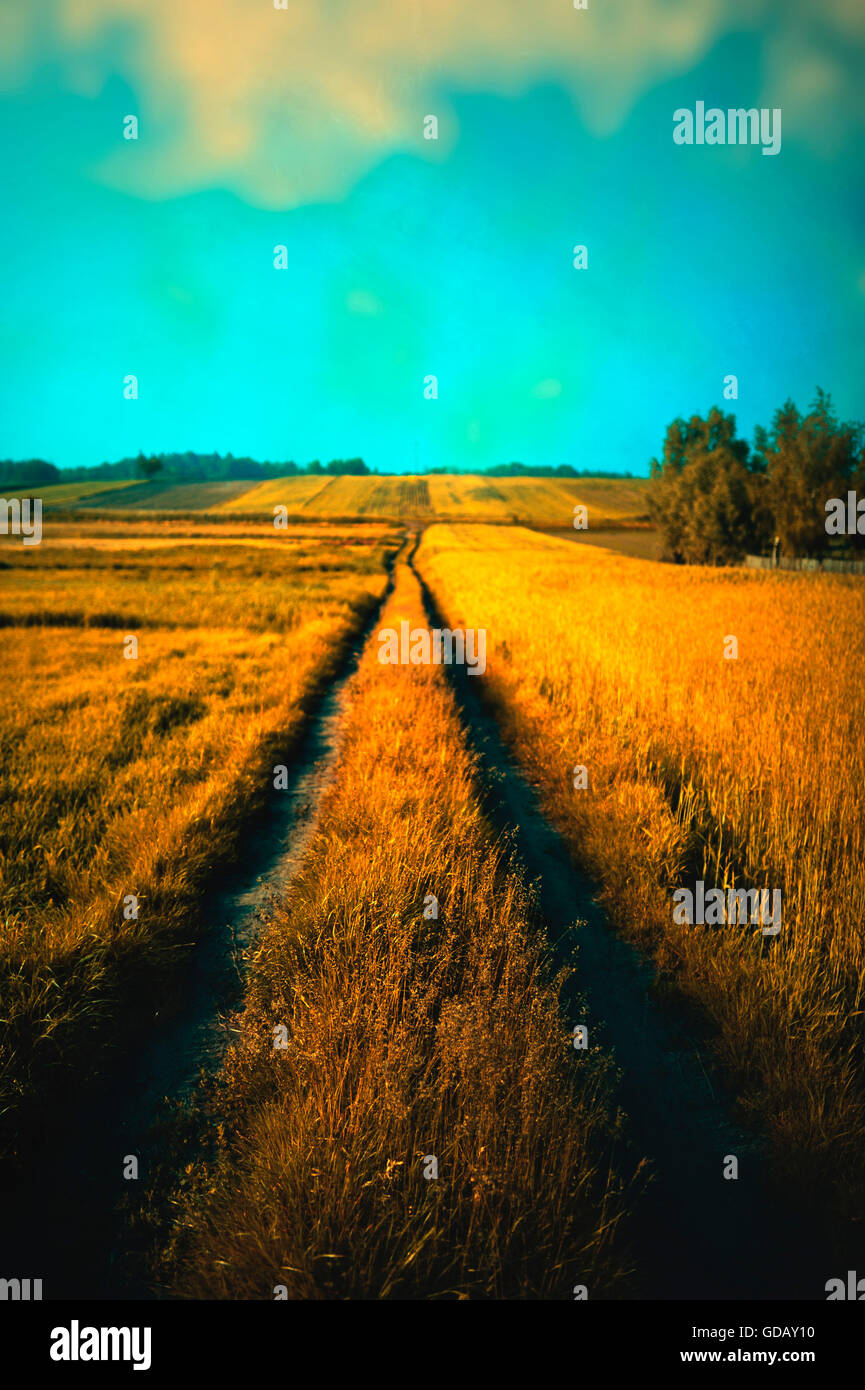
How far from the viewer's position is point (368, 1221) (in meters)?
2.12

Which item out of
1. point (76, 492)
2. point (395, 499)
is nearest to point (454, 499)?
point (395, 499)

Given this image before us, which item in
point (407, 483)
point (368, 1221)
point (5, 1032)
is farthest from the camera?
point (407, 483)

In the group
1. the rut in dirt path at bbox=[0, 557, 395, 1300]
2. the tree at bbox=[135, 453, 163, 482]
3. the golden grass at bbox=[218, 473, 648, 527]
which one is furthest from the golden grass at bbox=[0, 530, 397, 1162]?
the tree at bbox=[135, 453, 163, 482]

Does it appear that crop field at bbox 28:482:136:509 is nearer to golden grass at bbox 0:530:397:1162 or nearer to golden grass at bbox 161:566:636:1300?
golden grass at bbox 0:530:397:1162

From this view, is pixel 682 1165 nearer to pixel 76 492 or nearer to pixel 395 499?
pixel 395 499

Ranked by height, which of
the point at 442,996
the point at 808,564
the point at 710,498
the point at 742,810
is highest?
the point at 710,498

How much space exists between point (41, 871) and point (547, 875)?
3997 mm

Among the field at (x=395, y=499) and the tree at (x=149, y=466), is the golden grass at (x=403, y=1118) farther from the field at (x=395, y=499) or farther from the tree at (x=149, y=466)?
the tree at (x=149, y=466)

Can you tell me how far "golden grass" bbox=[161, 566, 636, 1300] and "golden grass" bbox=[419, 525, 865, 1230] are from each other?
0.83m

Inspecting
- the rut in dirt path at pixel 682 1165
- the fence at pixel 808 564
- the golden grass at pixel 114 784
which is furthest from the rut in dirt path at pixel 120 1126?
the fence at pixel 808 564

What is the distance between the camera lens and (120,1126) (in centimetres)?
280

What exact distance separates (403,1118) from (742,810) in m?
4.22

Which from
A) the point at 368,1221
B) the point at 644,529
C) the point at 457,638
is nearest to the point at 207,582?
the point at 457,638
